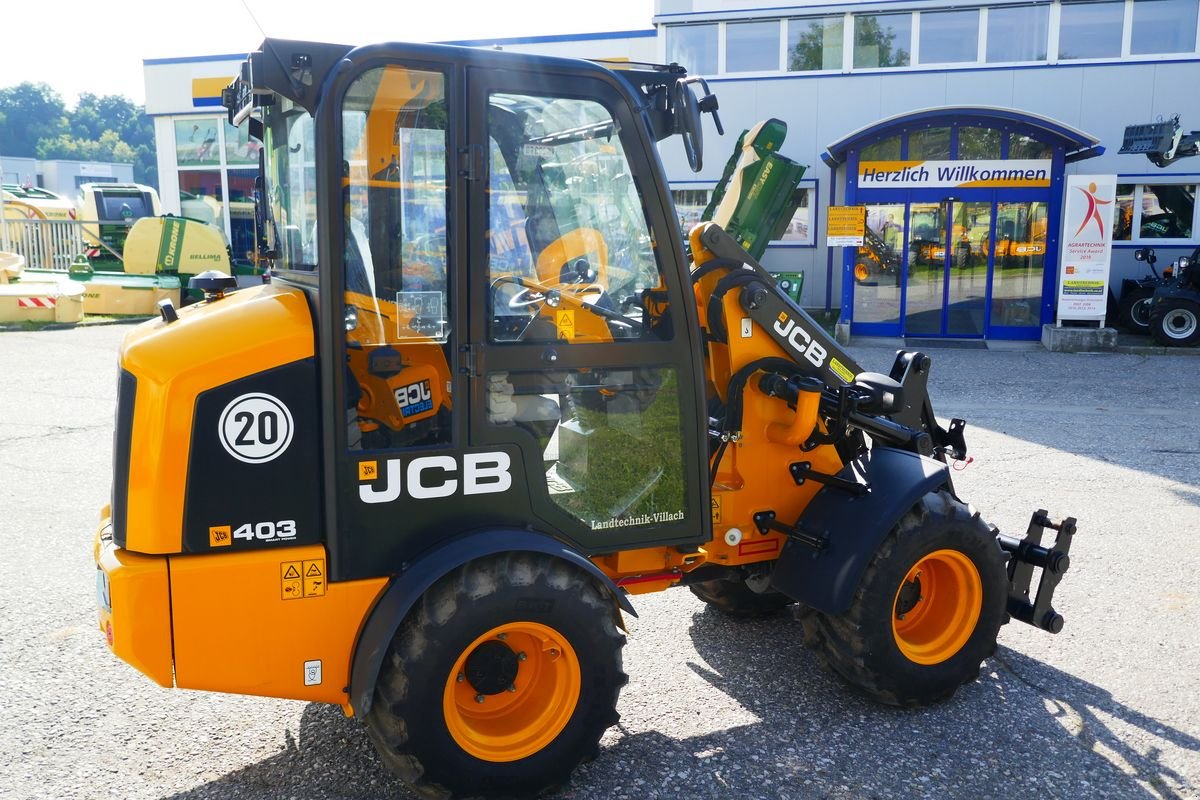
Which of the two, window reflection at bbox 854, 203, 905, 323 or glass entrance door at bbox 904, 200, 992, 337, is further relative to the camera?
window reflection at bbox 854, 203, 905, 323

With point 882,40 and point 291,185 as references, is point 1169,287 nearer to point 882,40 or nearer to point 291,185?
point 882,40

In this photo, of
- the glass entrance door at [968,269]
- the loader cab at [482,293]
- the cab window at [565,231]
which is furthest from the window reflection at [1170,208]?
the cab window at [565,231]

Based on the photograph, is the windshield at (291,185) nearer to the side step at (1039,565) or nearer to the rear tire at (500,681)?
the rear tire at (500,681)

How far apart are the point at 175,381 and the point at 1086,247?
15.0 metres

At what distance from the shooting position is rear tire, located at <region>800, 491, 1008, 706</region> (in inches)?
150

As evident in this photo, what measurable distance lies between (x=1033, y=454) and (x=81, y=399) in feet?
30.9

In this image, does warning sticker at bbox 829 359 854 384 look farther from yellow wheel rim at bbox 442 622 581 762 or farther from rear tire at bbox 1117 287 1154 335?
rear tire at bbox 1117 287 1154 335

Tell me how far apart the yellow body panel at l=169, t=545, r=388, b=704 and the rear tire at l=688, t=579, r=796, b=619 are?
2096 mm

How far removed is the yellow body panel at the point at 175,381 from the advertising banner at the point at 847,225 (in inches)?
544

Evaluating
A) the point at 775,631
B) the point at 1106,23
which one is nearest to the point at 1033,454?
the point at 775,631

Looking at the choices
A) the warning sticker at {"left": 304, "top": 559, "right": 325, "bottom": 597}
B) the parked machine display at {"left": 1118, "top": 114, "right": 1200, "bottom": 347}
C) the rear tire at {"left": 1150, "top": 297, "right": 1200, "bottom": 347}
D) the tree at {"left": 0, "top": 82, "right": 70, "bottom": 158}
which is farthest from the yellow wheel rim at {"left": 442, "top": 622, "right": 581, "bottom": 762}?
the tree at {"left": 0, "top": 82, "right": 70, "bottom": 158}

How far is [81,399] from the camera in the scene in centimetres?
1058

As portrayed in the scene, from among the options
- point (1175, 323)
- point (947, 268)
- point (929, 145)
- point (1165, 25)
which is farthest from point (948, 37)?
point (1175, 323)

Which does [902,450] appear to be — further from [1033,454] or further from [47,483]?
[47,483]
